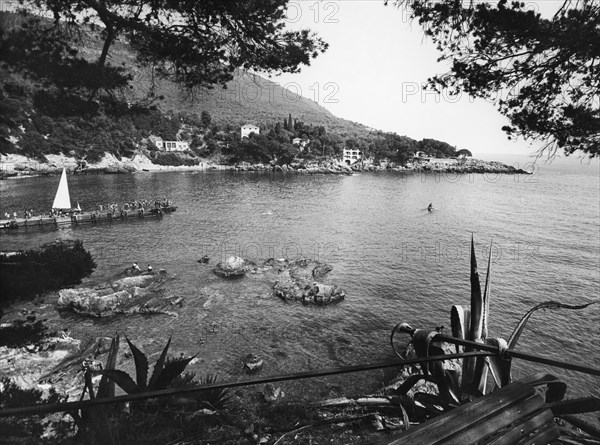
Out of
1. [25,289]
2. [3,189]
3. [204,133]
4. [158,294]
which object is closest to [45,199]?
[3,189]

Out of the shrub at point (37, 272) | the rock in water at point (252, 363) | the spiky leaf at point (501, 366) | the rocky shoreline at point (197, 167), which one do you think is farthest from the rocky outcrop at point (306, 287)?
the rocky shoreline at point (197, 167)

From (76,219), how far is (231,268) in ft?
91.9

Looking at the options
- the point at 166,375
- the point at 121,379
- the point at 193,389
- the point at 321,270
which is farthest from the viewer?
the point at 321,270

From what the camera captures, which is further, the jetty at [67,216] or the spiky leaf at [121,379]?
the jetty at [67,216]

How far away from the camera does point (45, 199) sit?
57375mm

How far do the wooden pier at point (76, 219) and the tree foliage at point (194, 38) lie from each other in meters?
42.9

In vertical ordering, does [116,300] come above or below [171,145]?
below

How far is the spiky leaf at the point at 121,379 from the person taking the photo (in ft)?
11.6

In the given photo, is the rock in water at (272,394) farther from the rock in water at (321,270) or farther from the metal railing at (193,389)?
the rock in water at (321,270)

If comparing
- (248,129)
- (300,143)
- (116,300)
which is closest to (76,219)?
(116,300)

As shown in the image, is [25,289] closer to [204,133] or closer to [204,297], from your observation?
[204,297]

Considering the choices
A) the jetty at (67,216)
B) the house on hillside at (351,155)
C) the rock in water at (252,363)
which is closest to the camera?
the rock in water at (252,363)

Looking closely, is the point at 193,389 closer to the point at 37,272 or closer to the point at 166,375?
the point at 166,375

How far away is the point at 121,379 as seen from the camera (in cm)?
380
